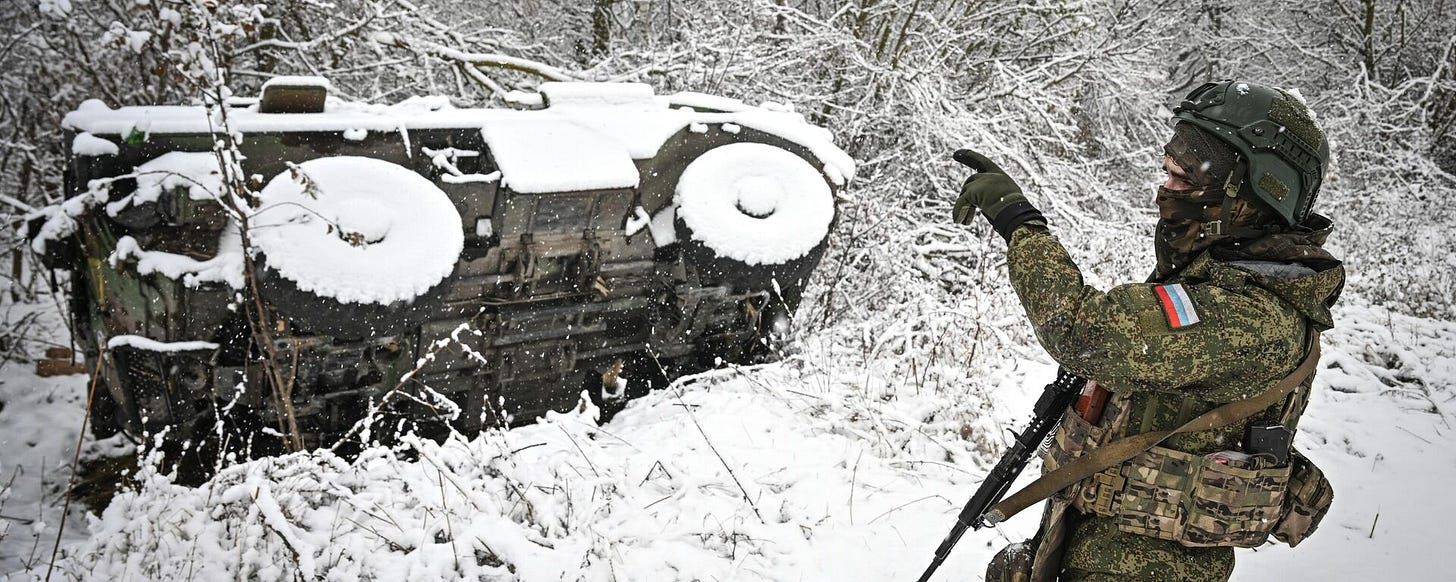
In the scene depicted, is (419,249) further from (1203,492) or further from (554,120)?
(1203,492)

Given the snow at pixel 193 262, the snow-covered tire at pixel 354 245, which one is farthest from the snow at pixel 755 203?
the snow at pixel 193 262

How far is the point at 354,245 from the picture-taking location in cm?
347

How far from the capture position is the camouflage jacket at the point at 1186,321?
Answer: 1.83m

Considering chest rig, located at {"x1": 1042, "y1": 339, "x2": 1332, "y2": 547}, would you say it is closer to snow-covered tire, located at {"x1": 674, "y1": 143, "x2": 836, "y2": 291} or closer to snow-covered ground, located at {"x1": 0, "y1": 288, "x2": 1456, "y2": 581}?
snow-covered ground, located at {"x1": 0, "y1": 288, "x2": 1456, "y2": 581}

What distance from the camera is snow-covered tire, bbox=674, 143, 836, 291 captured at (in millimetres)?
4465

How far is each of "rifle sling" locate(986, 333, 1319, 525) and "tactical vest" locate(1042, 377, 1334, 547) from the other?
48 millimetres

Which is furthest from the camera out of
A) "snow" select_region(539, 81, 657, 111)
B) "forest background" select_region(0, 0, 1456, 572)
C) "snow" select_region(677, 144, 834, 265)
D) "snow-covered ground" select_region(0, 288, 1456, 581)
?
"forest background" select_region(0, 0, 1456, 572)

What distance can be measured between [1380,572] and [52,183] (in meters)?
9.38

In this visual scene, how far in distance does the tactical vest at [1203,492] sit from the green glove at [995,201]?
50 centimetres

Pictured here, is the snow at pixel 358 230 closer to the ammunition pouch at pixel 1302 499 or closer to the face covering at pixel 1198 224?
the face covering at pixel 1198 224

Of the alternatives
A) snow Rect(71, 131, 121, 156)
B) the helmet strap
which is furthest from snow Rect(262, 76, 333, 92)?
the helmet strap

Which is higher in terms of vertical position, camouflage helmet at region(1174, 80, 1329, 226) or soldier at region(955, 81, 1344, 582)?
camouflage helmet at region(1174, 80, 1329, 226)

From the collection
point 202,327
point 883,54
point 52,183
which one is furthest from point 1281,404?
point 52,183

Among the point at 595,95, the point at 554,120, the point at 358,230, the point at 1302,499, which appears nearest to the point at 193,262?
the point at 358,230
